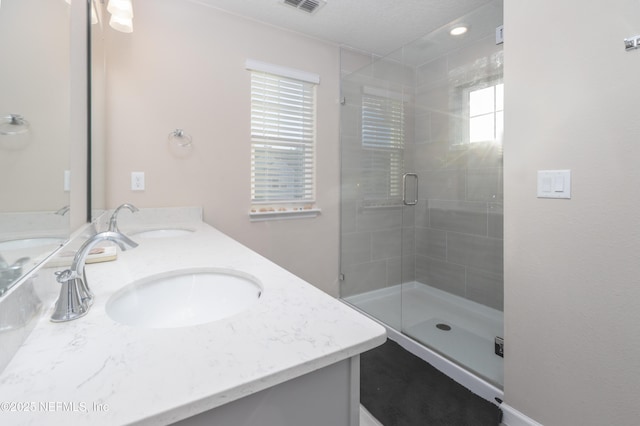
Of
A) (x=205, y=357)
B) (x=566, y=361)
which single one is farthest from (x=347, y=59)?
(x=205, y=357)

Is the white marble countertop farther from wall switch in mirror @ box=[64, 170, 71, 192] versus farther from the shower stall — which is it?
the shower stall

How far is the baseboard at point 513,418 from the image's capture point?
4.16ft

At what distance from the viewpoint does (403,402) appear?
1503 millimetres

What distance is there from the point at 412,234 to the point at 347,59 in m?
1.81

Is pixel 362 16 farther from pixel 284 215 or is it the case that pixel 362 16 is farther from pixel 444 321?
pixel 444 321

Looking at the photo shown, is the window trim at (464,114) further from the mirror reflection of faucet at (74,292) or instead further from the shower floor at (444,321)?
the mirror reflection of faucet at (74,292)

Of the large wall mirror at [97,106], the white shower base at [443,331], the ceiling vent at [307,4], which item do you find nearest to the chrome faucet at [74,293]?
the large wall mirror at [97,106]

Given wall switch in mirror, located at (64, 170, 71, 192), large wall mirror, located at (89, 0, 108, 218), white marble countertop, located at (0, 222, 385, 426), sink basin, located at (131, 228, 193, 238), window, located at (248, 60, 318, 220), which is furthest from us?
window, located at (248, 60, 318, 220)

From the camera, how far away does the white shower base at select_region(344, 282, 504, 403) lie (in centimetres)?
164

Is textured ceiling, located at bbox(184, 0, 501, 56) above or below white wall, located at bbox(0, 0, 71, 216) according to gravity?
above

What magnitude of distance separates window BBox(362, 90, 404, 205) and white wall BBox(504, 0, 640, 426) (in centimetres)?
135

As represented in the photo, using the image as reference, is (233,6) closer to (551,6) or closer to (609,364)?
(551,6)

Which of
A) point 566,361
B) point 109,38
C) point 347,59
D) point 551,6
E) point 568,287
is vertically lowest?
point 566,361

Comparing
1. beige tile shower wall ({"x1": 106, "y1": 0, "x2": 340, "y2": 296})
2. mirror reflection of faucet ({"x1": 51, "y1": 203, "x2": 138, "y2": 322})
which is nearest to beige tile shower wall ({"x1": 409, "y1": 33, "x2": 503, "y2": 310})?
beige tile shower wall ({"x1": 106, "y1": 0, "x2": 340, "y2": 296})
